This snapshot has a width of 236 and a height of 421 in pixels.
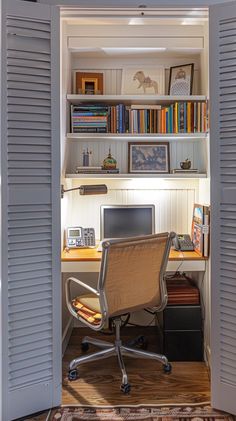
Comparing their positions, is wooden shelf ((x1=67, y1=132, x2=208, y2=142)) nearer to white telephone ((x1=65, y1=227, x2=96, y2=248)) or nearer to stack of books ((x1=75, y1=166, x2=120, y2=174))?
stack of books ((x1=75, y1=166, x2=120, y2=174))

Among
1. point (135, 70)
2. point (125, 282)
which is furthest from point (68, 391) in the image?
point (135, 70)

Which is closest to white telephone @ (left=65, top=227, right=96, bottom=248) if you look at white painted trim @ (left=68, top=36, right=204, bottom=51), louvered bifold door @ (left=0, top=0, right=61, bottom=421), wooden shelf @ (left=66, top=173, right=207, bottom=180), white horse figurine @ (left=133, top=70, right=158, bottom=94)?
wooden shelf @ (left=66, top=173, right=207, bottom=180)

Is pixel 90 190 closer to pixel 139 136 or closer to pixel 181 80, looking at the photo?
pixel 139 136

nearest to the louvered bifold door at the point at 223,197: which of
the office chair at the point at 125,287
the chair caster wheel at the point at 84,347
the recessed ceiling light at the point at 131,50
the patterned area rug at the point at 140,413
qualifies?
the patterned area rug at the point at 140,413

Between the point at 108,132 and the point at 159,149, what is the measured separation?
462 mm

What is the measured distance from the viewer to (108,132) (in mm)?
2664

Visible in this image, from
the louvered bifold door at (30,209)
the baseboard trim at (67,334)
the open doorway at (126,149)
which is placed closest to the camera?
the louvered bifold door at (30,209)

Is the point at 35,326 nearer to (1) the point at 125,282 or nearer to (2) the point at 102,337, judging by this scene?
(1) the point at 125,282

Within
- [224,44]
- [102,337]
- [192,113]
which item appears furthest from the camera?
[102,337]

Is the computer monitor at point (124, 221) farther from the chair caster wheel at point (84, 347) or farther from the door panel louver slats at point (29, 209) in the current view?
the door panel louver slats at point (29, 209)

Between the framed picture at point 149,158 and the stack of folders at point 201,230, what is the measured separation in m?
Answer: 0.47

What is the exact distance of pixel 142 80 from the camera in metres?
2.83

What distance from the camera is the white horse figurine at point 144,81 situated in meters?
2.81

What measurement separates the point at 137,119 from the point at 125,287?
50.6 inches
